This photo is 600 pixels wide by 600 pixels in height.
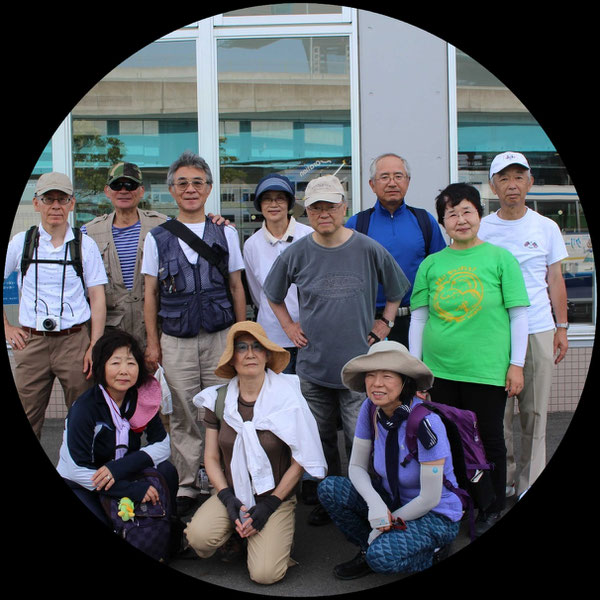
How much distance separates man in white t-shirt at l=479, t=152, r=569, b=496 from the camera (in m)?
3.92

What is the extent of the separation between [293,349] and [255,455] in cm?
120

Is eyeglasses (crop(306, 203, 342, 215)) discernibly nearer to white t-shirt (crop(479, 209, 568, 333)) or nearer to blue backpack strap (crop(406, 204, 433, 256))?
blue backpack strap (crop(406, 204, 433, 256))

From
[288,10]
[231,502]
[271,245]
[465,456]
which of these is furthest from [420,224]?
[288,10]

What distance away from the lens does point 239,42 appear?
19.1ft

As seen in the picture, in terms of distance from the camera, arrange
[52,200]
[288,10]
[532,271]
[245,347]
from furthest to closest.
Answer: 1. [288,10]
2. [52,200]
3. [532,271]
4. [245,347]

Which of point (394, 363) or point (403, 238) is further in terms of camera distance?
point (403, 238)

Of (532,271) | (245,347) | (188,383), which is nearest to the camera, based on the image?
(245,347)

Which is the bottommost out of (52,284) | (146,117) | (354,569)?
(354,569)

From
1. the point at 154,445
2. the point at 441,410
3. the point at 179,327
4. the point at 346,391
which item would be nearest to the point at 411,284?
the point at 346,391

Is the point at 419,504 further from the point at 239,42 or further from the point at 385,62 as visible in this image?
the point at 239,42

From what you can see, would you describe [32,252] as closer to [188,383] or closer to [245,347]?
[188,383]

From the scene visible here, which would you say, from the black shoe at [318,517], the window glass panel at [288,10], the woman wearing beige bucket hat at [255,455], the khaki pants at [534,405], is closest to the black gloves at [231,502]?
the woman wearing beige bucket hat at [255,455]

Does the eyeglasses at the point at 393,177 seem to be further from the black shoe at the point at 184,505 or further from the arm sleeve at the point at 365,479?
the black shoe at the point at 184,505

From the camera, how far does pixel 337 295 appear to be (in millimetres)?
3805
